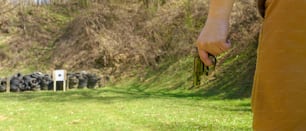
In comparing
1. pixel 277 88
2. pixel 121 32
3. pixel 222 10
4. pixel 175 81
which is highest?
pixel 222 10

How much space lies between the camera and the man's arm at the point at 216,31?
3.85 ft

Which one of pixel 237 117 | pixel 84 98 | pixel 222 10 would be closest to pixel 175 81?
pixel 84 98

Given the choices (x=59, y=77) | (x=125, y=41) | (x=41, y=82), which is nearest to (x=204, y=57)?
(x=59, y=77)

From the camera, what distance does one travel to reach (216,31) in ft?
3.86

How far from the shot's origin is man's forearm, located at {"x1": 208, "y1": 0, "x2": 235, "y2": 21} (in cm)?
118

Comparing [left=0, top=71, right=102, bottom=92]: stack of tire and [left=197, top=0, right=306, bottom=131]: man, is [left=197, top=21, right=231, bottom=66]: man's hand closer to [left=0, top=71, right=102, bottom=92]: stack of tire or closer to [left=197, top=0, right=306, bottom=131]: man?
[left=197, top=0, right=306, bottom=131]: man

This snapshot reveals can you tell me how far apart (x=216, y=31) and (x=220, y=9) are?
0.05 metres

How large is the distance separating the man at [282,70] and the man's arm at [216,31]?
9 cm

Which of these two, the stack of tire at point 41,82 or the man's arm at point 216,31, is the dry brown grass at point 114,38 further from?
the man's arm at point 216,31

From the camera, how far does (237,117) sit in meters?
9.07

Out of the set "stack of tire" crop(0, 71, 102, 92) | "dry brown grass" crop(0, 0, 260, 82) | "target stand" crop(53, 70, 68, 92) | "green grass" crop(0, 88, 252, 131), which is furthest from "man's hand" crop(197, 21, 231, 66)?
"dry brown grass" crop(0, 0, 260, 82)

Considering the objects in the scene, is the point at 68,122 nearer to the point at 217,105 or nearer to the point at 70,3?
the point at 217,105

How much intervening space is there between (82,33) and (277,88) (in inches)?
868

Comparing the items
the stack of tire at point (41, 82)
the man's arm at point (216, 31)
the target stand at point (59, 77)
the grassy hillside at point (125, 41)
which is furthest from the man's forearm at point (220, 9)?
the target stand at point (59, 77)
